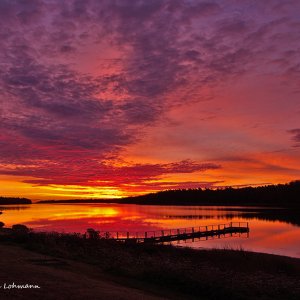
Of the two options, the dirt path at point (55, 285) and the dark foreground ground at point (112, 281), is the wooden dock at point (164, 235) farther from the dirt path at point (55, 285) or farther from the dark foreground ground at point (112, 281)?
the dirt path at point (55, 285)

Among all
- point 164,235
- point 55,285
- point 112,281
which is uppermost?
point 55,285

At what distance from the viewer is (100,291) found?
13.3 metres

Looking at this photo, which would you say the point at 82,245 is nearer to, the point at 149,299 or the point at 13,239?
the point at 13,239

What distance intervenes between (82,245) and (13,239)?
17.3ft

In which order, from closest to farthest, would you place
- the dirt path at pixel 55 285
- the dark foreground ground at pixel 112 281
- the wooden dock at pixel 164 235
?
1. the dirt path at pixel 55 285
2. the dark foreground ground at pixel 112 281
3. the wooden dock at pixel 164 235

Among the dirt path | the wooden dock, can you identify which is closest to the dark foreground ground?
the dirt path

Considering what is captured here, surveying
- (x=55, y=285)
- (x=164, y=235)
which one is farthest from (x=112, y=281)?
(x=164, y=235)

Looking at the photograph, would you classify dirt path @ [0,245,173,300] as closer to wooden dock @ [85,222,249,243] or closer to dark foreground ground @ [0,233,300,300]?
dark foreground ground @ [0,233,300,300]

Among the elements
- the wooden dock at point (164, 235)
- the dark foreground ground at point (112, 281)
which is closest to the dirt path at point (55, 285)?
the dark foreground ground at point (112, 281)

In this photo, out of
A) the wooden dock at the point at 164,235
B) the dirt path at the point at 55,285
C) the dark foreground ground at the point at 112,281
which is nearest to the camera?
the dirt path at the point at 55,285

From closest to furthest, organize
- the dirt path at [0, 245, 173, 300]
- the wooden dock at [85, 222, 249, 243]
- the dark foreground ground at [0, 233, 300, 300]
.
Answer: the dirt path at [0, 245, 173, 300] < the dark foreground ground at [0, 233, 300, 300] < the wooden dock at [85, 222, 249, 243]

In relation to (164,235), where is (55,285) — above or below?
above

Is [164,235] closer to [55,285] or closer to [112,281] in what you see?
[112,281]

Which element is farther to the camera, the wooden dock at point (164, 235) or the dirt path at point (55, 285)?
the wooden dock at point (164, 235)
